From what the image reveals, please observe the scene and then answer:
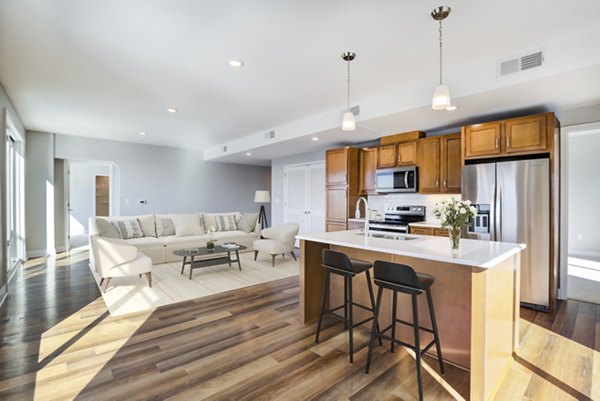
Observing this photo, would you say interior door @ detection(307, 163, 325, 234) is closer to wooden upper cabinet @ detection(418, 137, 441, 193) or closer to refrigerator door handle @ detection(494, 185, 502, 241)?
wooden upper cabinet @ detection(418, 137, 441, 193)

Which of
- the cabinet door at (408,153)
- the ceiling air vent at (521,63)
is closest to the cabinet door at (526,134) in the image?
the ceiling air vent at (521,63)

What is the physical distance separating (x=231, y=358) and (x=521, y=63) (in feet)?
12.0

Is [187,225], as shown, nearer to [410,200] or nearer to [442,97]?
[410,200]

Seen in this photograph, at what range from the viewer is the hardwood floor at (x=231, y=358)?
6.44 feet

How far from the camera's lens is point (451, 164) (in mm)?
4375

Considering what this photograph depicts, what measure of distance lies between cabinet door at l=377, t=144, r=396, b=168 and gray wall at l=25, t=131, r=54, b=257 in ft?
22.4

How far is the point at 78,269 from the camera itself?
5168 mm

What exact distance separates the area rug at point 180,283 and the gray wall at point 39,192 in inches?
113

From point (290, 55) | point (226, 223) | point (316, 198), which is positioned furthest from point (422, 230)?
point (226, 223)

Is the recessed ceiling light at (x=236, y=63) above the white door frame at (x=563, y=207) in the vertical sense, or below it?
above

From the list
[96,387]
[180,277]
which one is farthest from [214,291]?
[96,387]

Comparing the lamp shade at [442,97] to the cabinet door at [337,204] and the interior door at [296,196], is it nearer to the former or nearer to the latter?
the cabinet door at [337,204]

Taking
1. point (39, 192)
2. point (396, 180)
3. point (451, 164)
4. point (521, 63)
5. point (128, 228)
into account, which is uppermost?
point (521, 63)

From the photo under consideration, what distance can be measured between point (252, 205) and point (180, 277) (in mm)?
5361
